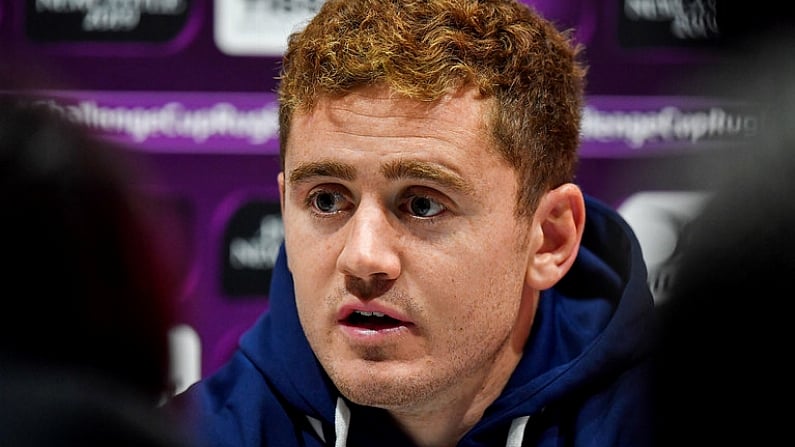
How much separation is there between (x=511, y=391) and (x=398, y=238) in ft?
1.74

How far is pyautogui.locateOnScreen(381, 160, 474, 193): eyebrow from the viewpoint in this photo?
2209 millimetres

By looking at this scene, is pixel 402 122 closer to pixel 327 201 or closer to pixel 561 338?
pixel 327 201

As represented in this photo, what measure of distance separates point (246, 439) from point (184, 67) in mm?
1532

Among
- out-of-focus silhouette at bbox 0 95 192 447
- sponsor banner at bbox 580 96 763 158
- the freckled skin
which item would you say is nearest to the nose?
the freckled skin

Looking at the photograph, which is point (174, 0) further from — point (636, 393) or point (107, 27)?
point (636, 393)

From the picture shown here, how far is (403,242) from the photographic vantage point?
2205 mm

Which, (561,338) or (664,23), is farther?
(664,23)

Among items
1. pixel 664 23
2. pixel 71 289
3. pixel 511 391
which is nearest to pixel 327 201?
pixel 511 391

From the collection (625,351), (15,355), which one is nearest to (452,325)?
(625,351)

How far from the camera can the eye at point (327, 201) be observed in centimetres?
229

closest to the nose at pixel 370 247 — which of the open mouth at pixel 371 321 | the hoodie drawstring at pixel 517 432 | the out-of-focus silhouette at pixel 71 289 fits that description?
the open mouth at pixel 371 321

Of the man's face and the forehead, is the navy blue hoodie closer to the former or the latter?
the man's face

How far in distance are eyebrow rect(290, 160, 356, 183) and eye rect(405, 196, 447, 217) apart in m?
0.14

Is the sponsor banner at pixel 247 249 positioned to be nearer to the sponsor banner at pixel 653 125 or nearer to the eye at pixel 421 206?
the sponsor banner at pixel 653 125
